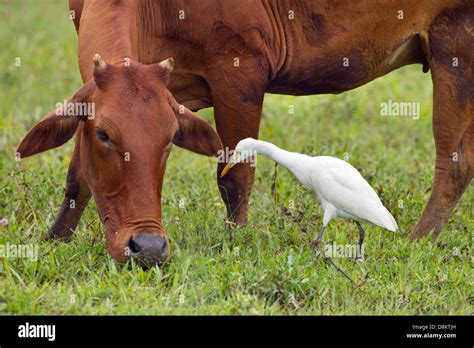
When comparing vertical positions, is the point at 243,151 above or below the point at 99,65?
below

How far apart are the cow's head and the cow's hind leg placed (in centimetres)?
237

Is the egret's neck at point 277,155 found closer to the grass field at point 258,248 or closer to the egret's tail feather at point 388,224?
the grass field at point 258,248

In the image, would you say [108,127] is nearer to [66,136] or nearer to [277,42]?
[66,136]

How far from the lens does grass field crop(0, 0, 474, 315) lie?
612cm

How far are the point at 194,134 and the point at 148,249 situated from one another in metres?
0.83

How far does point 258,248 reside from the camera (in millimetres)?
6879

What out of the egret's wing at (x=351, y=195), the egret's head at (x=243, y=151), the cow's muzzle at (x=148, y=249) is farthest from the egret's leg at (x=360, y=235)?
the cow's muzzle at (x=148, y=249)

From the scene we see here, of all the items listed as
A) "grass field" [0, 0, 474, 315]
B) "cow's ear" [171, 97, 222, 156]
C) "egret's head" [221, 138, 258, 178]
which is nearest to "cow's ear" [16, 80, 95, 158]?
"cow's ear" [171, 97, 222, 156]

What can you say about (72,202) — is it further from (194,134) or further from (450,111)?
(450,111)

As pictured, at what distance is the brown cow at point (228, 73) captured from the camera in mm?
6137

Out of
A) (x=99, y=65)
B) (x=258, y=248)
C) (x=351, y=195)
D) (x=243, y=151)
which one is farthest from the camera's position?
(x=243, y=151)

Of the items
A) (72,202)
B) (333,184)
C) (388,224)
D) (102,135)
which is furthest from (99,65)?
(388,224)

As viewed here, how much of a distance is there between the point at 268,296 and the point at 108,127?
1.29m

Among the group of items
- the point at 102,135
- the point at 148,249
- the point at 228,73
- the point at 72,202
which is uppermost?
the point at 228,73
